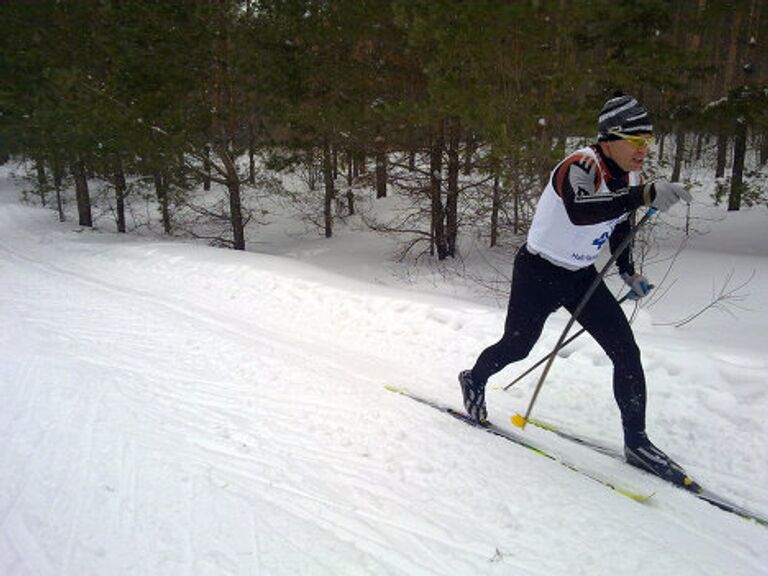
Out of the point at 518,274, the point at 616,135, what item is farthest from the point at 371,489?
the point at 616,135

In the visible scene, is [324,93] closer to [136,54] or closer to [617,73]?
[136,54]

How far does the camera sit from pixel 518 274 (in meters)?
3.27

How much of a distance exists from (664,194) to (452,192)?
31.8 ft

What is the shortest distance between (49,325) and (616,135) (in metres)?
5.92

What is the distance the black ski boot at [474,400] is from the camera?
11.6 feet

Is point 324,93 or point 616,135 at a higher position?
point 324,93

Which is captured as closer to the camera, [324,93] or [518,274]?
[518,274]

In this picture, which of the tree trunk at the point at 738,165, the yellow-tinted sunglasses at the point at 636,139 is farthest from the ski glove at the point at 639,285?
the tree trunk at the point at 738,165

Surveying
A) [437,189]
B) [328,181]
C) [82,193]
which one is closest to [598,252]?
[437,189]

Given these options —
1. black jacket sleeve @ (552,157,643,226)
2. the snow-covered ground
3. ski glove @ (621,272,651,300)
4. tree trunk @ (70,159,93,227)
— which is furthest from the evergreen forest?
black jacket sleeve @ (552,157,643,226)

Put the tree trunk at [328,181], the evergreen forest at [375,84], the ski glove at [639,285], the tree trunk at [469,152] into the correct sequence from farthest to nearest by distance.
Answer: the tree trunk at [328,181] → the tree trunk at [469,152] → the evergreen forest at [375,84] → the ski glove at [639,285]

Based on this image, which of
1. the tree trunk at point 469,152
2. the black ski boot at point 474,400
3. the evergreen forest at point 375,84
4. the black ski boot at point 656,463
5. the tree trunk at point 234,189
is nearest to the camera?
the black ski boot at point 656,463

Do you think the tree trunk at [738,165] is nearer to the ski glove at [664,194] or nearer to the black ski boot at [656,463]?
the ski glove at [664,194]

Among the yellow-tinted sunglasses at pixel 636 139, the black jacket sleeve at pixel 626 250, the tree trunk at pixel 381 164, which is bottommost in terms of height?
the black jacket sleeve at pixel 626 250
